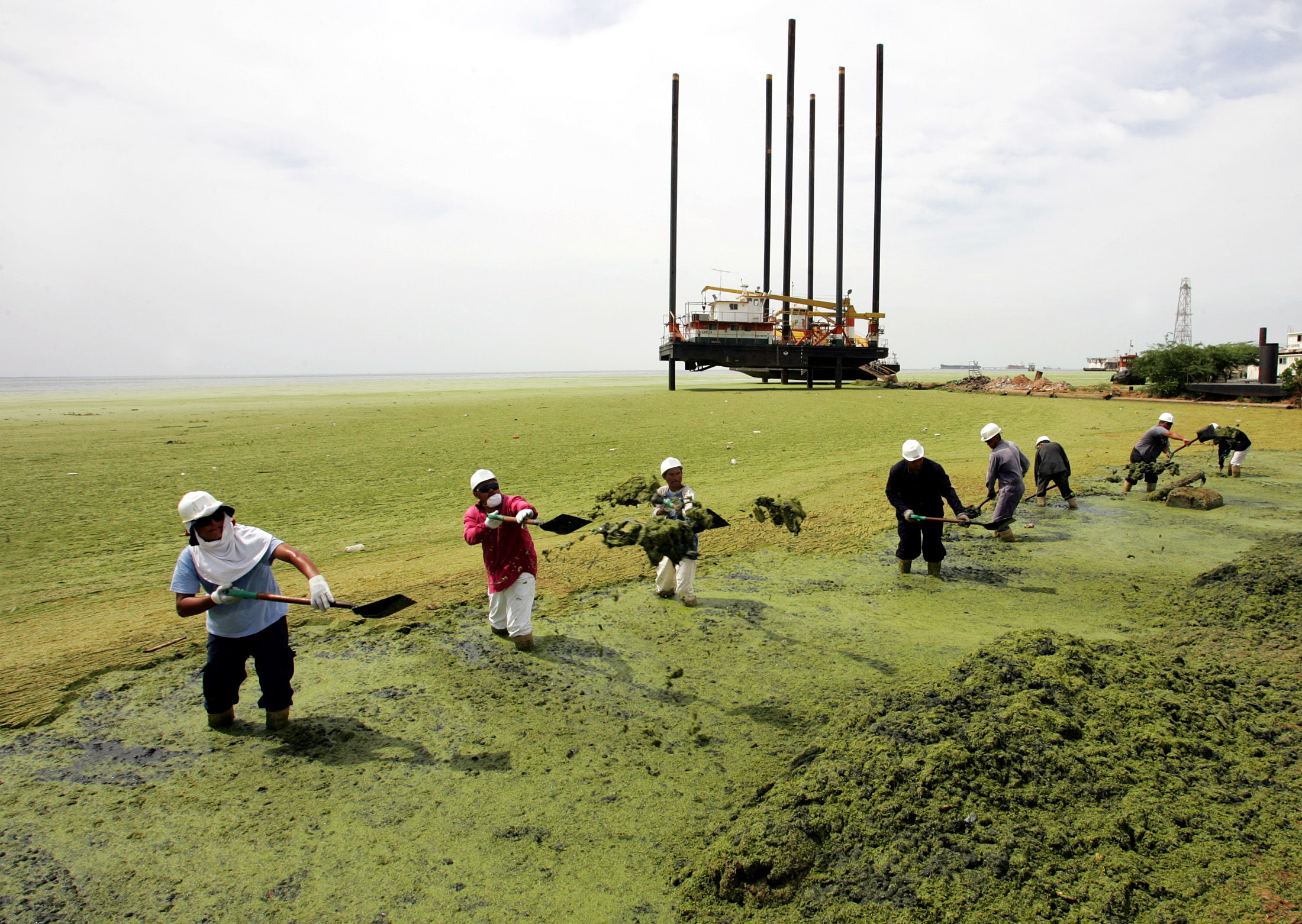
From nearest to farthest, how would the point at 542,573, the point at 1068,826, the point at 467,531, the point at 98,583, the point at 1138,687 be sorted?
1. the point at 1068,826
2. the point at 1138,687
3. the point at 467,531
4. the point at 98,583
5. the point at 542,573

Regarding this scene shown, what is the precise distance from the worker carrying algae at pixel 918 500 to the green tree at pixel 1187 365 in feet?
104

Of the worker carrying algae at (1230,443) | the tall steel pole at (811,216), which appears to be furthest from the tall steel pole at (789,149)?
the worker carrying algae at (1230,443)

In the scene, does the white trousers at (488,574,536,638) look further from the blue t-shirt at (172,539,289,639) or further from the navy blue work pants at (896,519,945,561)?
the navy blue work pants at (896,519,945,561)

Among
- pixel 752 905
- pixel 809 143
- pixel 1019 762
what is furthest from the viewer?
pixel 809 143

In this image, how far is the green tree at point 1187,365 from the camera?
32.2 meters

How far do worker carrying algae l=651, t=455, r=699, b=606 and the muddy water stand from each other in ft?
0.59

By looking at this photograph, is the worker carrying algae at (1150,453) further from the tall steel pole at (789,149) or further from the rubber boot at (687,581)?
the tall steel pole at (789,149)

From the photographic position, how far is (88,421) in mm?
23188

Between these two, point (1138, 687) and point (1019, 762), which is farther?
point (1138, 687)

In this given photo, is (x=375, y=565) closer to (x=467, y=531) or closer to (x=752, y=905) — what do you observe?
(x=467, y=531)

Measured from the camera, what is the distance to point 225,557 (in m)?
4.26

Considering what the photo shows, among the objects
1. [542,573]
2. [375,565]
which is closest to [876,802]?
[542,573]

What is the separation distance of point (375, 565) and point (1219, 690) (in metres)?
7.78

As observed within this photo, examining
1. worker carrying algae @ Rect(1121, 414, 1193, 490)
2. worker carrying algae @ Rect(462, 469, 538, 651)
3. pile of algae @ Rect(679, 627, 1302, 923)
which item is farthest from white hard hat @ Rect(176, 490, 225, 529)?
worker carrying algae @ Rect(1121, 414, 1193, 490)
